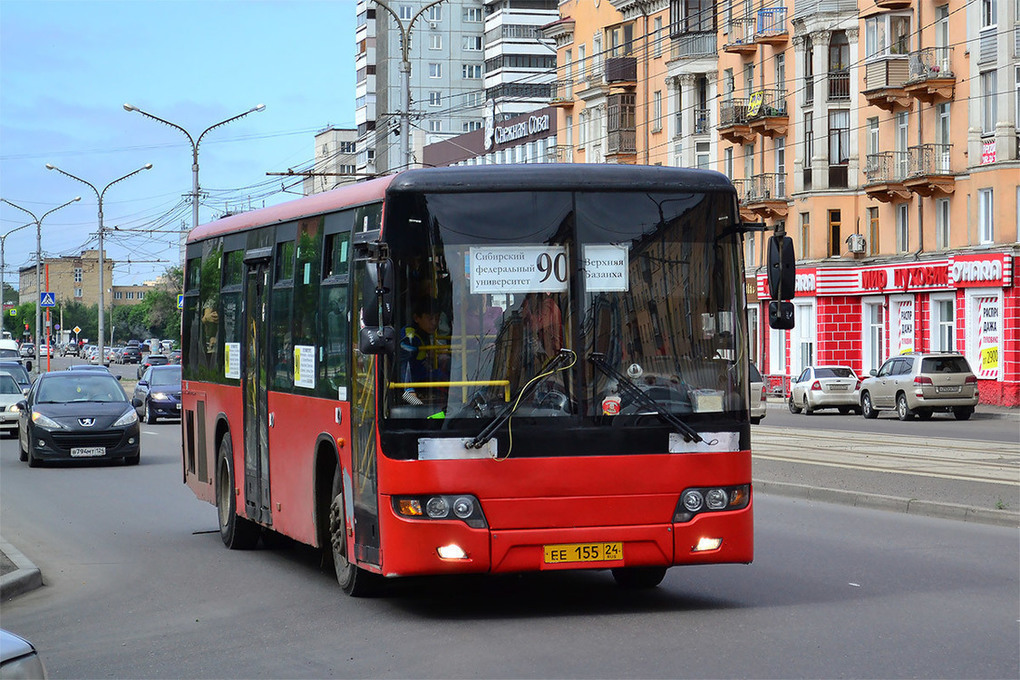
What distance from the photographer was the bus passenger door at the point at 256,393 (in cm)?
1337

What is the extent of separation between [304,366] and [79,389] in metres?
16.8

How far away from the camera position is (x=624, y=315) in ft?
32.9

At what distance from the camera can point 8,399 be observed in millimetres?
37219

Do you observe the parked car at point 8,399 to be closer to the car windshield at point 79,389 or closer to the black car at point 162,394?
the black car at point 162,394

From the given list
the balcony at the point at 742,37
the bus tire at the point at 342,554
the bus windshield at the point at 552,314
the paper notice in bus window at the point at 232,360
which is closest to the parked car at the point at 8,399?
the paper notice in bus window at the point at 232,360

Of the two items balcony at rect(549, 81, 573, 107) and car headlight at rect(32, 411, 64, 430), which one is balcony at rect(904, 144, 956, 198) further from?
balcony at rect(549, 81, 573, 107)

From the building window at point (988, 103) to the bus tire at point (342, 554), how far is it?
3997 cm

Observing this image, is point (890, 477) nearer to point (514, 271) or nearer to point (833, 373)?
point (514, 271)

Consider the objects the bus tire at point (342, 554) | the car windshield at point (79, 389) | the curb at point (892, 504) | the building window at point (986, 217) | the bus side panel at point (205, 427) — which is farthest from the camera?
the building window at point (986, 217)

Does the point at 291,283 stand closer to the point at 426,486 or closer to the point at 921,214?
the point at 426,486

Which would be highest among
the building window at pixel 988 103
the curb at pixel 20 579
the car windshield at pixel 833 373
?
the building window at pixel 988 103

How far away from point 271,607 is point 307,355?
195 cm

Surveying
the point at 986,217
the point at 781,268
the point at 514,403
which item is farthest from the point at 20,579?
the point at 986,217

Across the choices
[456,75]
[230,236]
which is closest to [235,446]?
[230,236]
